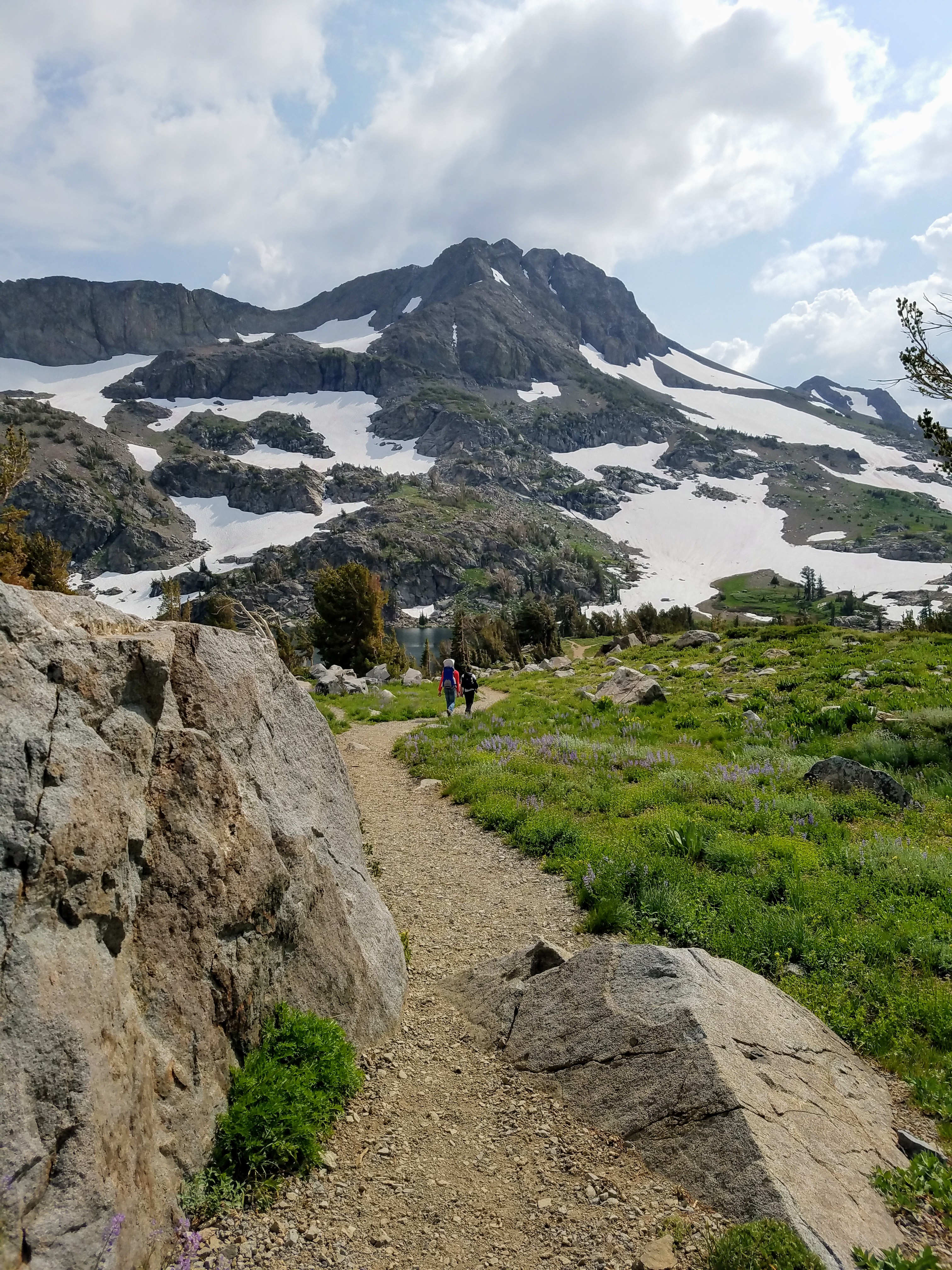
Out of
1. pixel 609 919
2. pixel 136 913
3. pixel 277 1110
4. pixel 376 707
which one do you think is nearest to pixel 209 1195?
pixel 277 1110

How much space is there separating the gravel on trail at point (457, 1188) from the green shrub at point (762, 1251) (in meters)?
0.20

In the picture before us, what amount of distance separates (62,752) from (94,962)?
48.4 inches

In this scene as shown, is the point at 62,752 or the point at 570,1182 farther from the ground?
the point at 62,752

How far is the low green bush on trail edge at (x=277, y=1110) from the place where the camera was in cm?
412

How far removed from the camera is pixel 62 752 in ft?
12.5

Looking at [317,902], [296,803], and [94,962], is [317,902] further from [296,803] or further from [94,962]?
[94,962]

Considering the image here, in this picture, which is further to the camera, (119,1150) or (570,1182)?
(570,1182)

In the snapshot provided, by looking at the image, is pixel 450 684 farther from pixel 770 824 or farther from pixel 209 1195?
pixel 209 1195

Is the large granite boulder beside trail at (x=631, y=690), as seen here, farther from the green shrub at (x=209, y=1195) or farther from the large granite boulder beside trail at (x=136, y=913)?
the green shrub at (x=209, y=1195)

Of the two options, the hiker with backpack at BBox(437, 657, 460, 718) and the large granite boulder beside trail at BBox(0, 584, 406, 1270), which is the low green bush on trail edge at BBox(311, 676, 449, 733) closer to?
the hiker with backpack at BBox(437, 657, 460, 718)

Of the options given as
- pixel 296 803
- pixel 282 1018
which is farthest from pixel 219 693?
pixel 282 1018

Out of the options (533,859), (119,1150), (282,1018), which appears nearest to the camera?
(119,1150)

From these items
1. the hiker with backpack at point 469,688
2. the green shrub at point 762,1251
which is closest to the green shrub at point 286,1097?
the green shrub at point 762,1251

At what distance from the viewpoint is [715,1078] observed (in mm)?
4531
